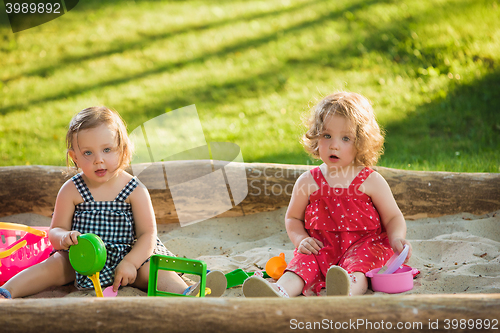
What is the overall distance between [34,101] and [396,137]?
186 inches

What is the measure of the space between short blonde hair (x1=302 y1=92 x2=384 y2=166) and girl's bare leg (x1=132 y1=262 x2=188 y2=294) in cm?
88

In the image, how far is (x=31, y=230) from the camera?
2193 mm

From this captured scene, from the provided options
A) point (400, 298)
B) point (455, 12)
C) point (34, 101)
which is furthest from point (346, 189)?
point (455, 12)

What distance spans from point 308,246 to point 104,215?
0.92m

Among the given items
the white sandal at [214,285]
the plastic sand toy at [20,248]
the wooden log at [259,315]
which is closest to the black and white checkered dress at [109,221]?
the plastic sand toy at [20,248]

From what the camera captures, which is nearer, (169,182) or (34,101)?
(169,182)

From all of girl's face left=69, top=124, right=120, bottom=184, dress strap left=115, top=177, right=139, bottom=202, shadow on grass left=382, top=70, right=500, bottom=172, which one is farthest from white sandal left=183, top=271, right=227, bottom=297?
shadow on grass left=382, top=70, right=500, bottom=172

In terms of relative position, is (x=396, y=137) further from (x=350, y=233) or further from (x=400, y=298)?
(x=400, y=298)

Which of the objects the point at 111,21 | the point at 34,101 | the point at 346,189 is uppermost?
the point at 111,21

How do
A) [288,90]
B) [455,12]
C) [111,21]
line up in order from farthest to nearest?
[111,21], [455,12], [288,90]

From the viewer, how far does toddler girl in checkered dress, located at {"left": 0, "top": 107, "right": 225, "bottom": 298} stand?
6.56 feet

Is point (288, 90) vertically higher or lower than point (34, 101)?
lower

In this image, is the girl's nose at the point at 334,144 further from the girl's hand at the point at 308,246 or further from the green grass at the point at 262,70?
the green grass at the point at 262,70

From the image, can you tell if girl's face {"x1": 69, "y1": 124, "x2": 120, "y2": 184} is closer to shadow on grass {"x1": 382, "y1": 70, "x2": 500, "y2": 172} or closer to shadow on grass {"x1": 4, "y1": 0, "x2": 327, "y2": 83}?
shadow on grass {"x1": 382, "y1": 70, "x2": 500, "y2": 172}
